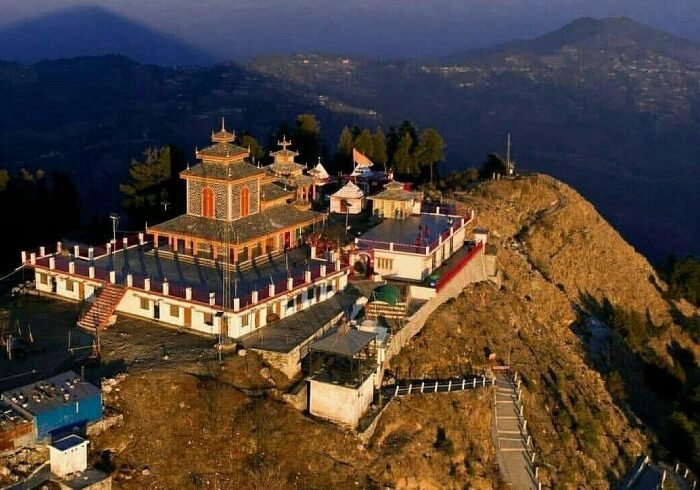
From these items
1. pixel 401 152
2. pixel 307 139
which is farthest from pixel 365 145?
pixel 307 139

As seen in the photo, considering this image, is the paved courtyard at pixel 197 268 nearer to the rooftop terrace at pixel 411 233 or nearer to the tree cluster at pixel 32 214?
the rooftop terrace at pixel 411 233

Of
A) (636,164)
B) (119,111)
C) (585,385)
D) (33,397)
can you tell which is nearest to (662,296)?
(585,385)

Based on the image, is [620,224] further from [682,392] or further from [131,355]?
[131,355]


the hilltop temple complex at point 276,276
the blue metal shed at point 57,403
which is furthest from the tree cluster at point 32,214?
the blue metal shed at point 57,403

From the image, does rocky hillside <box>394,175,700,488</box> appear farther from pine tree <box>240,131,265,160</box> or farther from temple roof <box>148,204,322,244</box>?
pine tree <box>240,131,265,160</box>

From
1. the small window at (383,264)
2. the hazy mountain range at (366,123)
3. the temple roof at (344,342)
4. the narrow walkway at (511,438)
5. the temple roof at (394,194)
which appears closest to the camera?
the temple roof at (344,342)

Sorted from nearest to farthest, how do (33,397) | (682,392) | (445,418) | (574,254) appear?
(33,397) → (445,418) → (682,392) → (574,254)

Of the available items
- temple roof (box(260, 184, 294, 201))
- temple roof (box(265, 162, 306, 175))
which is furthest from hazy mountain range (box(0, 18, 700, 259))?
temple roof (box(260, 184, 294, 201))

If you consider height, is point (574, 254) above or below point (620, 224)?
above
